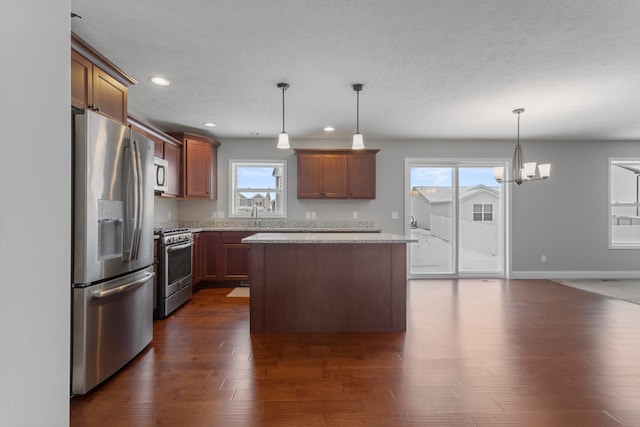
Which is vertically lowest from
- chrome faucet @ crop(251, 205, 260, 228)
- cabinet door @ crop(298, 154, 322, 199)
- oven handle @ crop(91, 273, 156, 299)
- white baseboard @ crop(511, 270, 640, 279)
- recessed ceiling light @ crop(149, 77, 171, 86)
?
white baseboard @ crop(511, 270, 640, 279)

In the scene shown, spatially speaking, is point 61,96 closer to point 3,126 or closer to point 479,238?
point 3,126

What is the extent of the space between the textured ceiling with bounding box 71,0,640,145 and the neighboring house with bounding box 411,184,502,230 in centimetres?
147

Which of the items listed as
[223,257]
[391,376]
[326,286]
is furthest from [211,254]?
[391,376]

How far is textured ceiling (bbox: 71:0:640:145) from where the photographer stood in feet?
7.06

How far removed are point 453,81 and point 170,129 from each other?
407 cm

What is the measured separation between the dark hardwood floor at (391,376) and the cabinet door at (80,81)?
6.29 feet

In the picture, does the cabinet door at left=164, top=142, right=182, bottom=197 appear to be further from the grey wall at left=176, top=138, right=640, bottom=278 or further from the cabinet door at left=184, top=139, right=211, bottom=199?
the grey wall at left=176, top=138, right=640, bottom=278

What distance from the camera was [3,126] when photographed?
50 cm

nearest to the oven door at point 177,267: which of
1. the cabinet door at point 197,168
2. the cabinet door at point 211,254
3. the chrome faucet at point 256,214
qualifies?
the cabinet door at point 211,254

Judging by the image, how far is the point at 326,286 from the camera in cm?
307

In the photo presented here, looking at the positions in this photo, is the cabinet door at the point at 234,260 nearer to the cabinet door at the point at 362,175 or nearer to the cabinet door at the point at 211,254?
the cabinet door at the point at 211,254

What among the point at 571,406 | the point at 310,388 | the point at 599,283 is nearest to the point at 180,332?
the point at 310,388

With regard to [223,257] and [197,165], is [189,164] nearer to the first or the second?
[197,165]

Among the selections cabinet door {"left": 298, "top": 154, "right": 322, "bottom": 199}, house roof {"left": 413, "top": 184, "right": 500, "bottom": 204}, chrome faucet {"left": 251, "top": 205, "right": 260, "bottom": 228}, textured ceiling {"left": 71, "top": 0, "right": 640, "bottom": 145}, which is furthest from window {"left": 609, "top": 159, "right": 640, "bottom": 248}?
chrome faucet {"left": 251, "top": 205, "right": 260, "bottom": 228}
